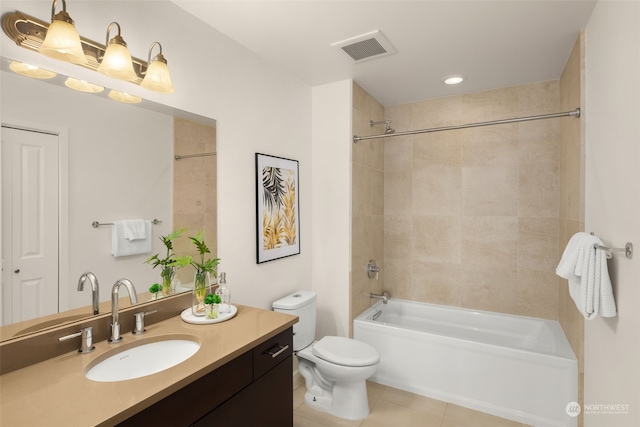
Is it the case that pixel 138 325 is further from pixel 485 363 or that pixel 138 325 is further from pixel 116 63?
pixel 485 363

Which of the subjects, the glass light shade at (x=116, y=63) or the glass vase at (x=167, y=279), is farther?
the glass vase at (x=167, y=279)

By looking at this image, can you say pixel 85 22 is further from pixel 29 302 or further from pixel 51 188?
pixel 29 302

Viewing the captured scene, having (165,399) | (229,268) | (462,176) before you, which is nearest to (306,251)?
(229,268)

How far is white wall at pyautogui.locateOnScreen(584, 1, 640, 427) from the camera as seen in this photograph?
1301mm

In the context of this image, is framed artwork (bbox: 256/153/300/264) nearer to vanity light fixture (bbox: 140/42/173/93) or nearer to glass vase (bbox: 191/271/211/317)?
glass vase (bbox: 191/271/211/317)

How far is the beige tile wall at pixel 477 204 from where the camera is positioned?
2.84 m

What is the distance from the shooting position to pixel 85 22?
134cm

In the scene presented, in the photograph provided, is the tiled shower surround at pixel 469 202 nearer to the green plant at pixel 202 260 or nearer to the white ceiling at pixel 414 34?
the white ceiling at pixel 414 34

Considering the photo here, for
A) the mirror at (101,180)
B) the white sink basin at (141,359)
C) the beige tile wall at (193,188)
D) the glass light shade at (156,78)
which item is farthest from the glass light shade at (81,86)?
the white sink basin at (141,359)

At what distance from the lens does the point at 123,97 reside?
1.48 metres

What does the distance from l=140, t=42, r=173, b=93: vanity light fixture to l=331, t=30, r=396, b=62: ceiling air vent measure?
3.67 ft

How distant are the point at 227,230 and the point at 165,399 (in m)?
1.12

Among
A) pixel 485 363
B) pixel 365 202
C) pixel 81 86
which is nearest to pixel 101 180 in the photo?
pixel 81 86

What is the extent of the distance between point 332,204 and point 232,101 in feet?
3.91
